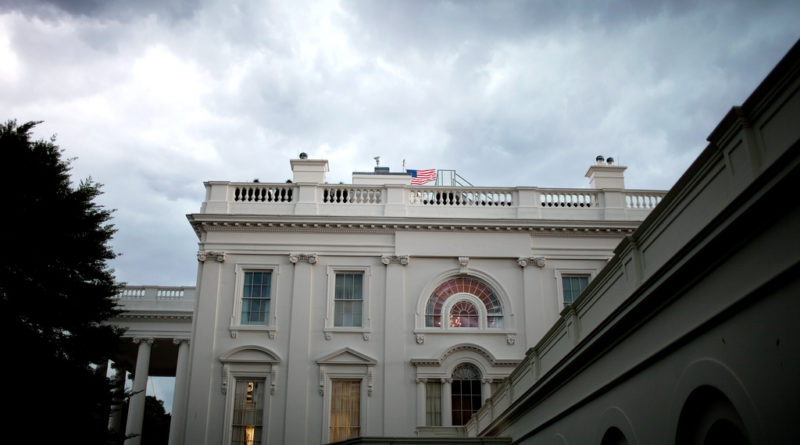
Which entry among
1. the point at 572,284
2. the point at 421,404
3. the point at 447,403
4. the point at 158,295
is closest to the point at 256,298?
the point at 421,404

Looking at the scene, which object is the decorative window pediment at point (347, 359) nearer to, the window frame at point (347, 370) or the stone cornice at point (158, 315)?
the window frame at point (347, 370)

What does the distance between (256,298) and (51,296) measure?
7377mm

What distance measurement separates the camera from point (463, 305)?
91.9ft

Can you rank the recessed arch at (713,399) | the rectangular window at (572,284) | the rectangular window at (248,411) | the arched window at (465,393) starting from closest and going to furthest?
the recessed arch at (713,399) < the rectangular window at (248,411) < the arched window at (465,393) < the rectangular window at (572,284)

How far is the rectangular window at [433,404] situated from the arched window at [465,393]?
0.49 meters

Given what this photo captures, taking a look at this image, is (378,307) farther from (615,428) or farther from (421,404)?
(615,428)

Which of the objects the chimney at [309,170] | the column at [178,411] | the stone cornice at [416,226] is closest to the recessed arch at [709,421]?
the stone cornice at [416,226]

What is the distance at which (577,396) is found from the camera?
47.5 ft

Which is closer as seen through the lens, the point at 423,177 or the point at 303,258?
the point at 303,258

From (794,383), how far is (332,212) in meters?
22.8

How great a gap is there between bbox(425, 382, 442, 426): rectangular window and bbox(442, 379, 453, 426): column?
0.57 ft

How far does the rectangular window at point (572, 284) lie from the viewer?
2827cm

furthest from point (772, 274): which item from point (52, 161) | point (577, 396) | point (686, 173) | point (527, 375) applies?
point (52, 161)

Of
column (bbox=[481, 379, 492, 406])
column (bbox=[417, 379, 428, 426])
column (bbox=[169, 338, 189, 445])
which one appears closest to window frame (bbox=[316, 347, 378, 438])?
column (bbox=[417, 379, 428, 426])
